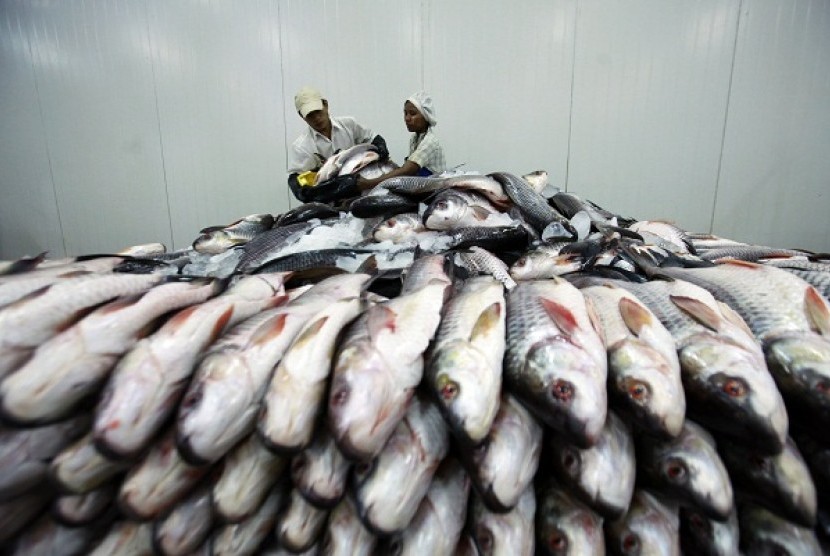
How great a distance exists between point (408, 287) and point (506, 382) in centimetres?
44

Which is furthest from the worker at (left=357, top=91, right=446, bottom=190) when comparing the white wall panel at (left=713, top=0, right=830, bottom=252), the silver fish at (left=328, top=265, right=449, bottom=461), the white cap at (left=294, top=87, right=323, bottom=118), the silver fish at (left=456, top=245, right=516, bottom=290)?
the white wall panel at (left=713, top=0, right=830, bottom=252)

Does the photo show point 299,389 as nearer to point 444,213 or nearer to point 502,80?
point 444,213

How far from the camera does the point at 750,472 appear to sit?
713 millimetres

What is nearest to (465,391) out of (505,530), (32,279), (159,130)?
(505,530)

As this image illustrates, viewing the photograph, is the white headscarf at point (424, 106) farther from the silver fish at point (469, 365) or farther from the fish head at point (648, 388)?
the fish head at point (648, 388)

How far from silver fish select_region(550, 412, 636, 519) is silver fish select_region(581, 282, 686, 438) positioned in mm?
57

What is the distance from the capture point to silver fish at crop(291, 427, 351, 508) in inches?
26.5

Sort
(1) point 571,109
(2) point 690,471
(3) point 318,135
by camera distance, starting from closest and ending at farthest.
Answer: (2) point 690,471
(3) point 318,135
(1) point 571,109

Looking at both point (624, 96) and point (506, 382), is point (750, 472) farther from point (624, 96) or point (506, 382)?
point (624, 96)

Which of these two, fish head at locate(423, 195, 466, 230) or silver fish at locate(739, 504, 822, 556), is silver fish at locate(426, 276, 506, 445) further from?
fish head at locate(423, 195, 466, 230)

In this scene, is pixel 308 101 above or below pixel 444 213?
above

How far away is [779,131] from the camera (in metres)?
4.38

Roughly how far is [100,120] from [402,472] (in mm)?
6660

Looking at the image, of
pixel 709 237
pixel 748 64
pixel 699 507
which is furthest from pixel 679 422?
pixel 748 64
